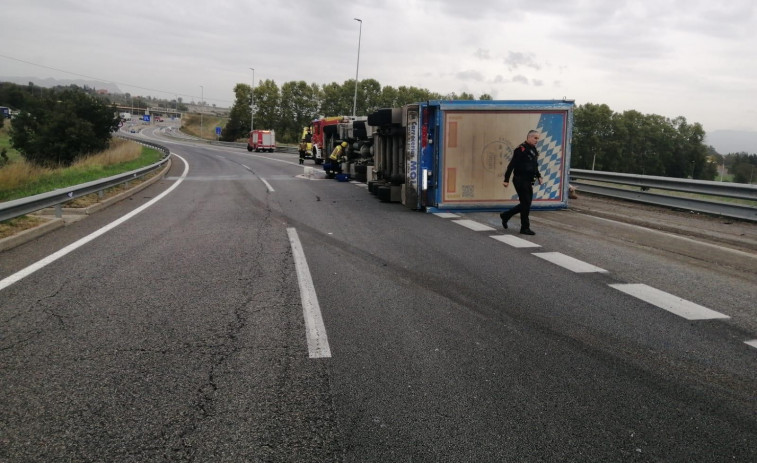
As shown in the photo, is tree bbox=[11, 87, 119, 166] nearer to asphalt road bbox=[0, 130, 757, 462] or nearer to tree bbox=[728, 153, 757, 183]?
asphalt road bbox=[0, 130, 757, 462]

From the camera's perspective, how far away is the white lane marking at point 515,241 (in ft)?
30.2

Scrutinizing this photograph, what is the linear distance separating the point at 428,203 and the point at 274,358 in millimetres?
9856

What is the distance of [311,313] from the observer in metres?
5.36

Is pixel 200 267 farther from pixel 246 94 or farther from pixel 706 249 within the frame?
pixel 246 94

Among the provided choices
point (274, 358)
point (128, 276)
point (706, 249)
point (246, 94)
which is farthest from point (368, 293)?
point (246, 94)

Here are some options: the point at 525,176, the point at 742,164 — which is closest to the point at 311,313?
the point at 525,176

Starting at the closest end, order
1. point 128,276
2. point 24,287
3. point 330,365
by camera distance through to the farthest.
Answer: point 330,365 → point 24,287 → point 128,276

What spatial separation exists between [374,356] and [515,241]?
5.81 m

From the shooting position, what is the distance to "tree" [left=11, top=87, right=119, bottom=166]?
39.4 meters

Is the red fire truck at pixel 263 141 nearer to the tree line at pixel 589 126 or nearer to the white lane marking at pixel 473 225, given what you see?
the tree line at pixel 589 126

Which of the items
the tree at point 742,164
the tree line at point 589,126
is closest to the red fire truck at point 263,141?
the tree line at point 589,126

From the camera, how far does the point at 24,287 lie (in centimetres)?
612

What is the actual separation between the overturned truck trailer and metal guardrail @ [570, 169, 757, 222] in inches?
102

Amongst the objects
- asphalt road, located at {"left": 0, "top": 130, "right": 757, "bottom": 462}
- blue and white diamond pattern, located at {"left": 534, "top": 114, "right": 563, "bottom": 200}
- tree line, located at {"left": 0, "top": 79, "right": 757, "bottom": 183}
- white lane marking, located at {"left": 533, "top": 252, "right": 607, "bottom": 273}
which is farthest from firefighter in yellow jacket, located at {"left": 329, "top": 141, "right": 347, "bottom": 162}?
tree line, located at {"left": 0, "top": 79, "right": 757, "bottom": 183}
